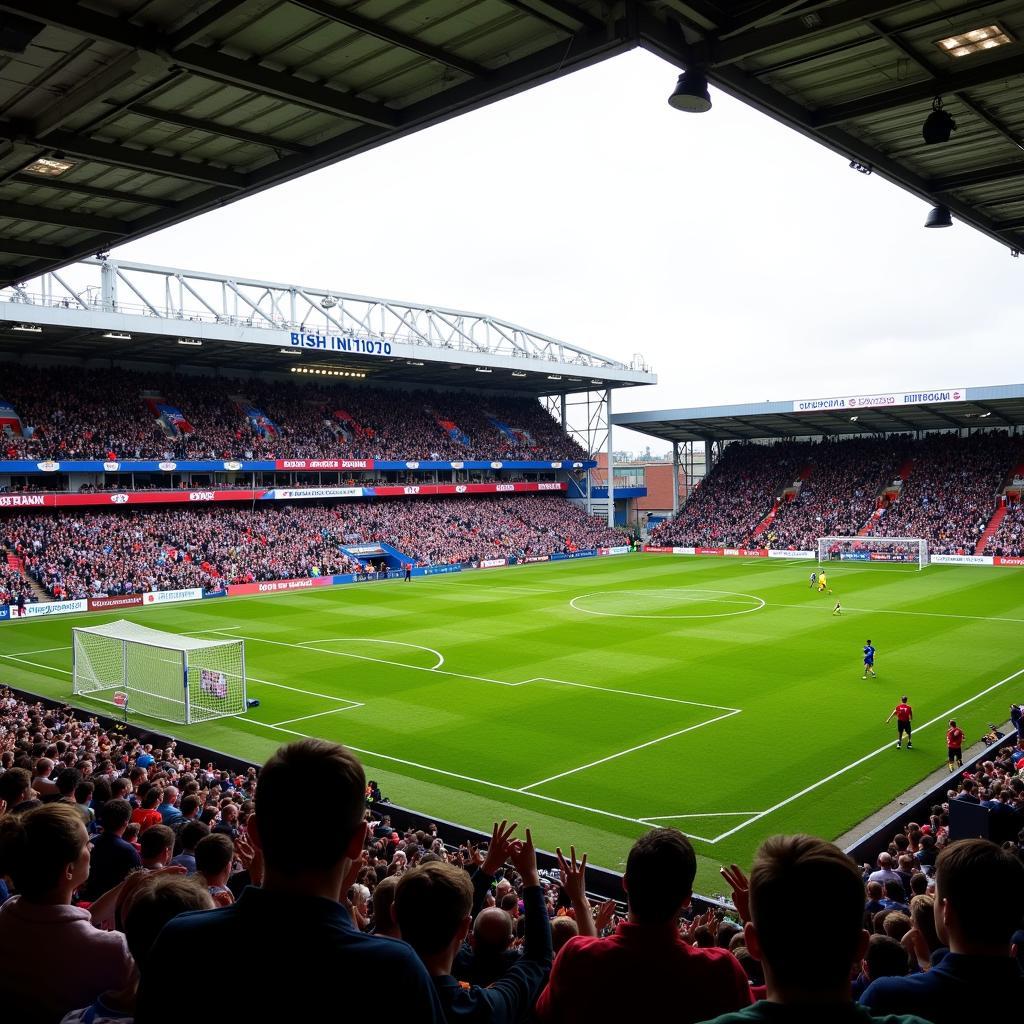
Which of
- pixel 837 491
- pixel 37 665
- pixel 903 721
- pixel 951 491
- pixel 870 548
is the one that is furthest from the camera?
pixel 837 491

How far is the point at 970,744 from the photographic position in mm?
20938

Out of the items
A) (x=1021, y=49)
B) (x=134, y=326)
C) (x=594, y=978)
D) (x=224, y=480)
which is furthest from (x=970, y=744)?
(x=224, y=480)

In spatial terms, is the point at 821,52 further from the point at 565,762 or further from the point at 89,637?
the point at 89,637

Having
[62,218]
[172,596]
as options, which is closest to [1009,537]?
[172,596]

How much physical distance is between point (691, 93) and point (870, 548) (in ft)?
200

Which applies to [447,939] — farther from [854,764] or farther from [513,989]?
[854,764]

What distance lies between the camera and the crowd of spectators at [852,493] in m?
65.0

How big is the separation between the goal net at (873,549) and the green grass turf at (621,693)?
12.5 meters

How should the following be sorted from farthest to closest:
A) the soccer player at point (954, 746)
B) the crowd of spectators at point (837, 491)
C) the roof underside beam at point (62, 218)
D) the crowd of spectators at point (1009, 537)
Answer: the crowd of spectators at point (837, 491), the crowd of spectators at point (1009, 537), the soccer player at point (954, 746), the roof underside beam at point (62, 218)

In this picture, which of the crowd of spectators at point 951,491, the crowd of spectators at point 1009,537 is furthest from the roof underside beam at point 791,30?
the crowd of spectators at point 951,491

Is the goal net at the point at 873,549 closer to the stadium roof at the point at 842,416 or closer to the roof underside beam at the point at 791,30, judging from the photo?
the stadium roof at the point at 842,416

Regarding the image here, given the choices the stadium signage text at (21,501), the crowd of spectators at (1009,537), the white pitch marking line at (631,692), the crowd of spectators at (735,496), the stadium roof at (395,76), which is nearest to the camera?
the stadium roof at (395,76)

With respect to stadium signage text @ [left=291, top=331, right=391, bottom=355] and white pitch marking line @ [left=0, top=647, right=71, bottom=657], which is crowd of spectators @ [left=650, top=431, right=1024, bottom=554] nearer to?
stadium signage text @ [left=291, top=331, right=391, bottom=355]

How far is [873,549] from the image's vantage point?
6512cm
